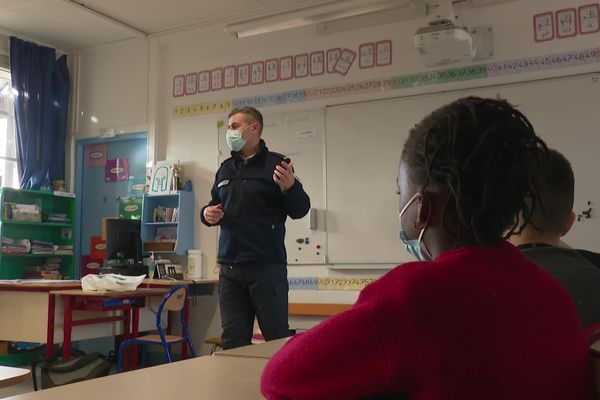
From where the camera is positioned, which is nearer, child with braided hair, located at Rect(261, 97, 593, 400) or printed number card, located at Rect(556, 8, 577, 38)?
child with braided hair, located at Rect(261, 97, 593, 400)

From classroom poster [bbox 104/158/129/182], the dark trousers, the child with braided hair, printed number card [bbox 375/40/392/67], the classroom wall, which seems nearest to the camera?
the child with braided hair

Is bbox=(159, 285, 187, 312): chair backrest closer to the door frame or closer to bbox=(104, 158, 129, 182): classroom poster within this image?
bbox=(104, 158, 129, 182): classroom poster

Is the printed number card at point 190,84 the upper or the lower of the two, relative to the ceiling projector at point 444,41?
upper

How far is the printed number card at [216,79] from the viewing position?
547cm

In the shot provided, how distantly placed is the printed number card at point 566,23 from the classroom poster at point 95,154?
4.50 metres

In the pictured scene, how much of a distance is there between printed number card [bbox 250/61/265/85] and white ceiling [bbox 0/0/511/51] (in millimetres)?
421

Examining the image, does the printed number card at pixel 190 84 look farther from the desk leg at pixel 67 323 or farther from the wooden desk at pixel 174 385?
the wooden desk at pixel 174 385

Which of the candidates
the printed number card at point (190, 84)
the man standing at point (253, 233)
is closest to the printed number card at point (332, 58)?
the printed number card at point (190, 84)

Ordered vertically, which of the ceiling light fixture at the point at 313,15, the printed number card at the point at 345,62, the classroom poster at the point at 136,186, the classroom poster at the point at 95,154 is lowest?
the classroom poster at the point at 136,186

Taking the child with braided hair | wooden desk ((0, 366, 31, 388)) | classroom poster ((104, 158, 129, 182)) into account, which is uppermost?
classroom poster ((104, 158, 129, 182))

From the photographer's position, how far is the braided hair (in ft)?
2.25

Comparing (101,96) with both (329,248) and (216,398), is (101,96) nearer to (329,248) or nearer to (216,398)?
(329,248)

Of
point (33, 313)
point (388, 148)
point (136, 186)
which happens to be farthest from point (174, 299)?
point (136, 186)

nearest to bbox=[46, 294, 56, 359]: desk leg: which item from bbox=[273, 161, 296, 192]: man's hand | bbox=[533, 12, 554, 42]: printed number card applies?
bbox=[273, 161, 296, 192]: man's hand
